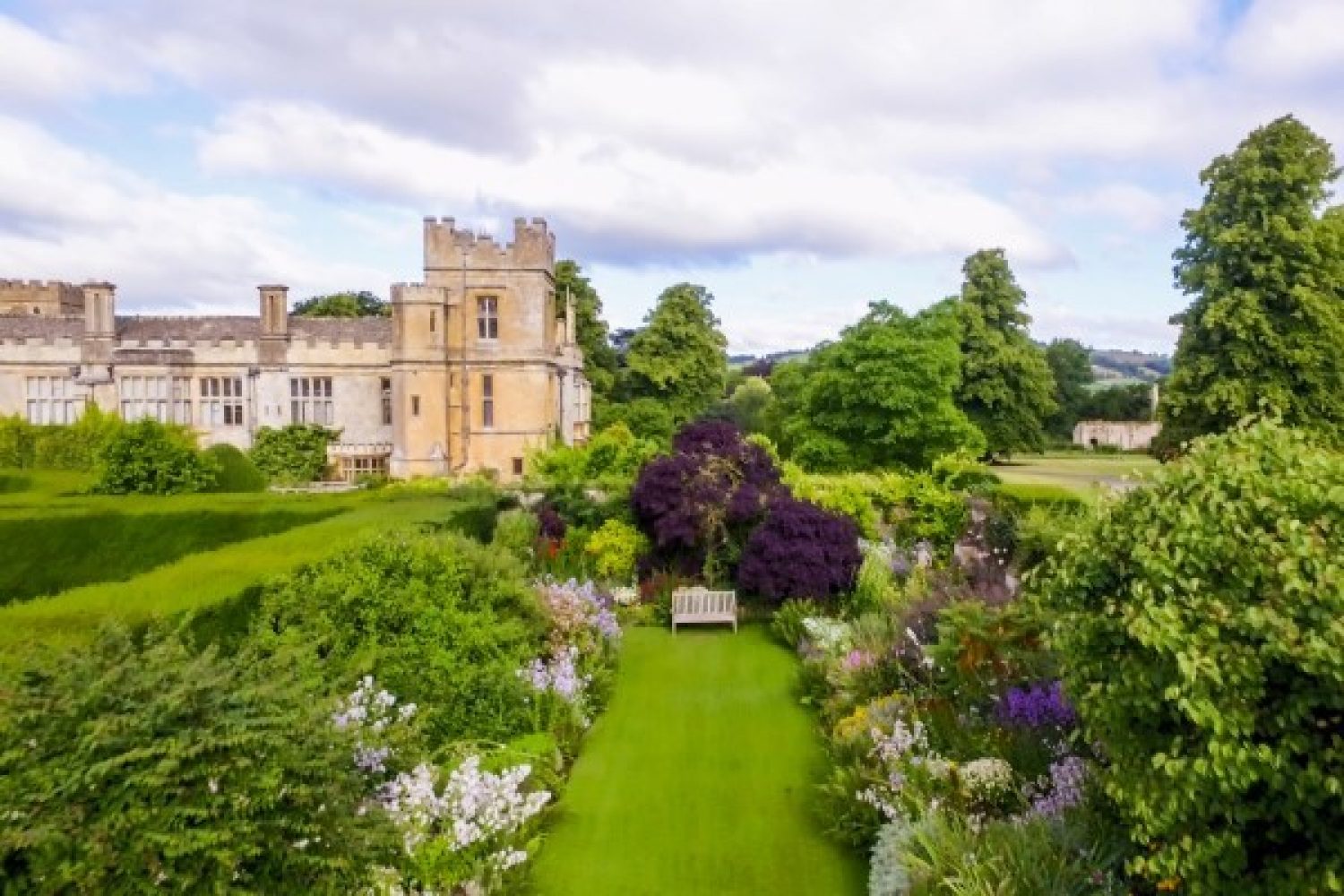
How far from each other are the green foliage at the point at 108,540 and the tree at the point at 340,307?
32958mm

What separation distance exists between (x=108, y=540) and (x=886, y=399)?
741 inches

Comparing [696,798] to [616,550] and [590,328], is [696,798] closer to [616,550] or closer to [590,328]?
[616,550]

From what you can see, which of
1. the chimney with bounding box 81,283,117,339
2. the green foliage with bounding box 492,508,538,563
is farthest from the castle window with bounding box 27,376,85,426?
the green foliage with bounding box 492,508,538,563

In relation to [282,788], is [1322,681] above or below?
above

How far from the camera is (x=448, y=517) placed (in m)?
12.8

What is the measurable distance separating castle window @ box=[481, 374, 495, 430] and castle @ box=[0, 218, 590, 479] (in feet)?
0.11

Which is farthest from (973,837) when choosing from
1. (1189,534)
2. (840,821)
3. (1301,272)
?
(1301,272)

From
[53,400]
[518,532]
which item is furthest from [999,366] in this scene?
[53,400]

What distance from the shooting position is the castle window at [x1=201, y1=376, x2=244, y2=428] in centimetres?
2991

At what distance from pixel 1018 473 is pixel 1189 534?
29.5 m

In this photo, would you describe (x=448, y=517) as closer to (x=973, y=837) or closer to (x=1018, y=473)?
(x=973, y=837)

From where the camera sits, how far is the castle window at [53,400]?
29438mm

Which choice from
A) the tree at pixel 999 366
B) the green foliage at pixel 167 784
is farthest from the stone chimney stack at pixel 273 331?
the green foliage at pixel 167 784

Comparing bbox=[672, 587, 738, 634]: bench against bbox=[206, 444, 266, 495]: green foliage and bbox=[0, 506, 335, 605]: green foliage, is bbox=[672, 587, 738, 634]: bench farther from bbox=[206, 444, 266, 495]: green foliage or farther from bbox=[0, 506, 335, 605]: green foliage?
bbox=[206, 444, 266, 495]: green foliage
